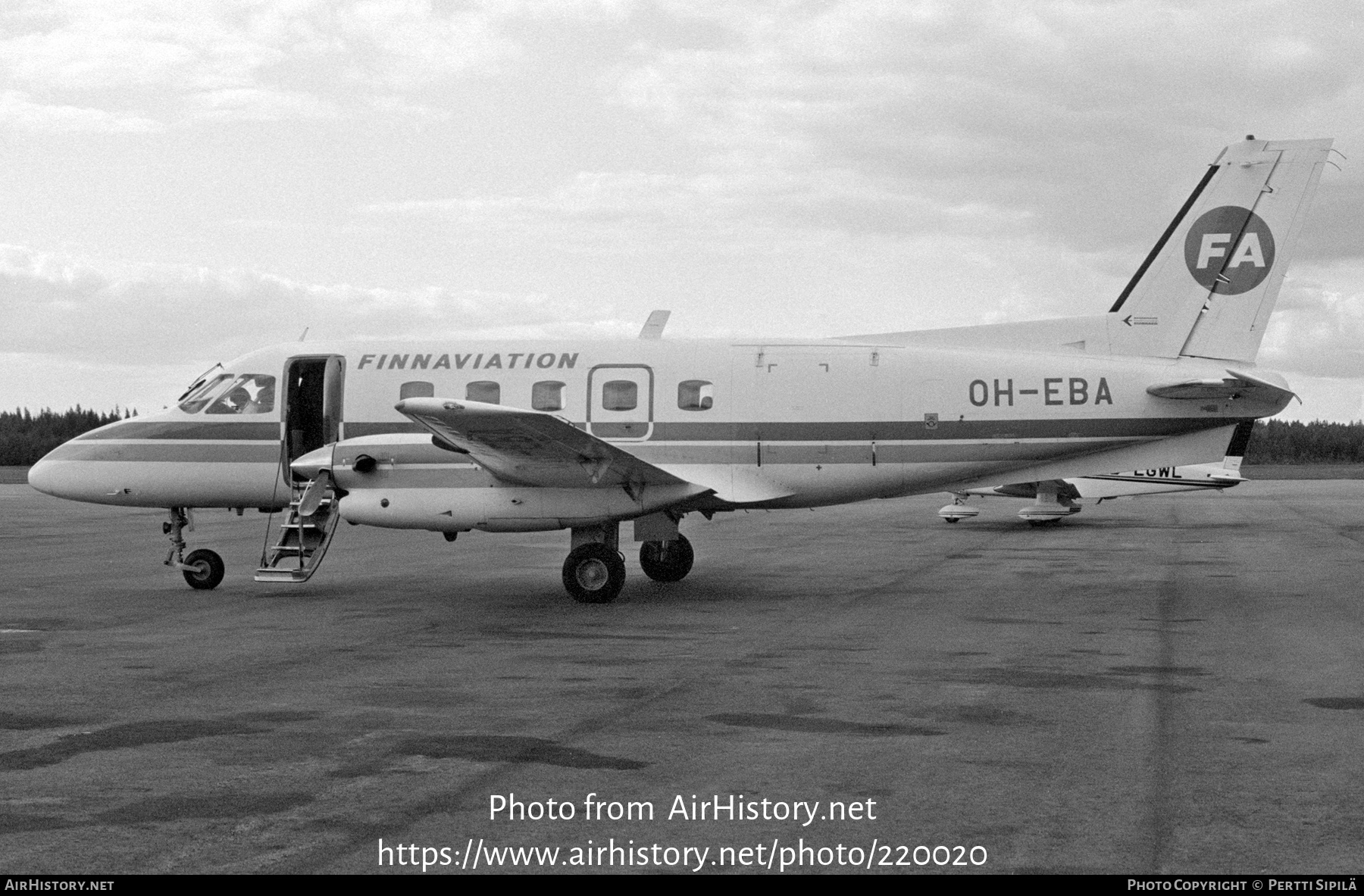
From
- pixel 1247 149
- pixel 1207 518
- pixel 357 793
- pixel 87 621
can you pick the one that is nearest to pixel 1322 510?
pixel 1207 518

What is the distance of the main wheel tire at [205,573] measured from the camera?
18.0 m

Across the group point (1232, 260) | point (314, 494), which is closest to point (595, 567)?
point (314, 494)

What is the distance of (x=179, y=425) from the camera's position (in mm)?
18125

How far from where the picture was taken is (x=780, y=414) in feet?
55.7

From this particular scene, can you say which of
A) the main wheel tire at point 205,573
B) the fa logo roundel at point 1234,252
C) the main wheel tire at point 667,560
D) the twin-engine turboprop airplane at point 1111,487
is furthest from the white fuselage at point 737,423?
the twin-engine turboprop airplane at point 1111,487

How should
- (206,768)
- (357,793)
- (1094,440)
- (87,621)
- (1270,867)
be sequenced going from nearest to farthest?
(1270,867) < (357,793) < (206,768) < (87,621) < (1094,440)

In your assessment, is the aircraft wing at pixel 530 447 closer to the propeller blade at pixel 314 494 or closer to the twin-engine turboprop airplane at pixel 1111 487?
the propeller blade at pixel 314 494

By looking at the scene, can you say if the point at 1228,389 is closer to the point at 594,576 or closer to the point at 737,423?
the point at 737,423

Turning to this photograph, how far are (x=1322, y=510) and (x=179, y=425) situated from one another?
97.9 feet

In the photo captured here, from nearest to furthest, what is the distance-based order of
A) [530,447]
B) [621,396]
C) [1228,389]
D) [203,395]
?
[530,447]
[1228,389]
[621,396]
[203,395]

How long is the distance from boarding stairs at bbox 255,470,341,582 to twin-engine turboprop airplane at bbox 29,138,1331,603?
3cm

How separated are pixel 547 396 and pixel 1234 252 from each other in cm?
871

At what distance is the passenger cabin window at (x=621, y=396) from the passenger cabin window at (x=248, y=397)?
453cm

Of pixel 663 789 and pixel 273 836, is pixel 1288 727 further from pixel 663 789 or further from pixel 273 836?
pixel 273 836
